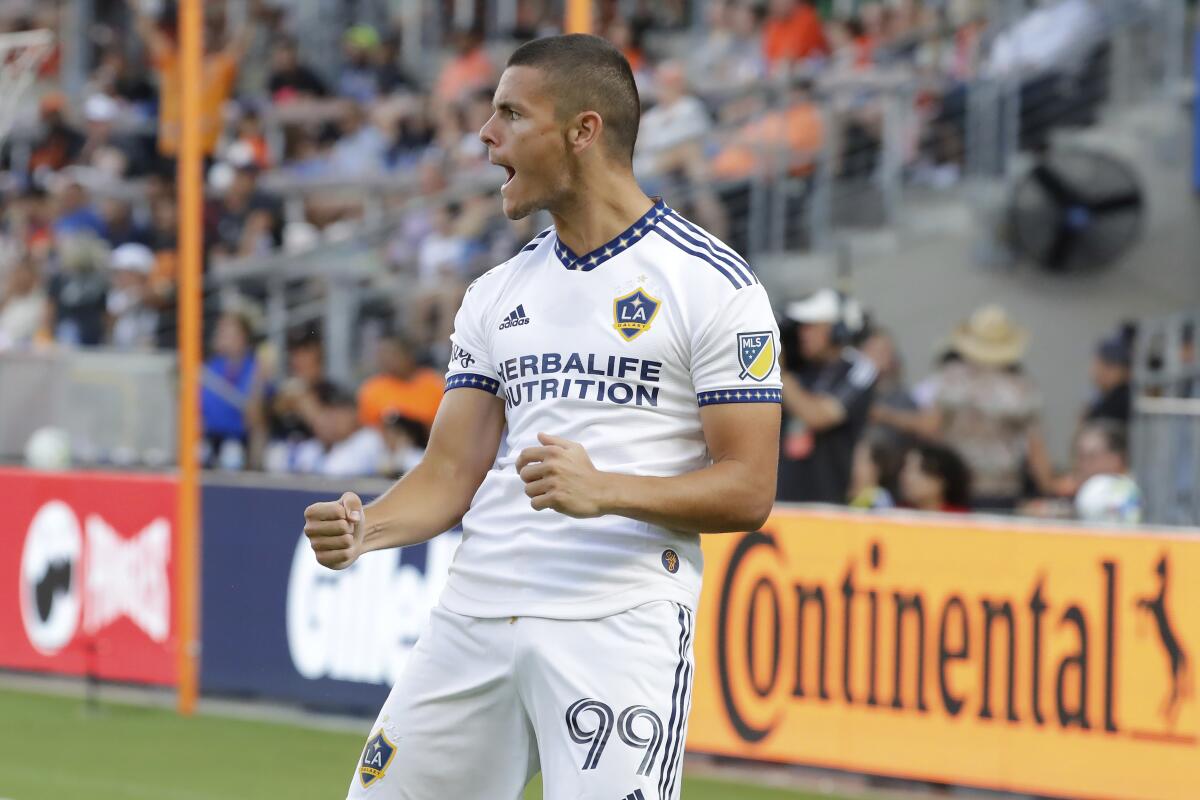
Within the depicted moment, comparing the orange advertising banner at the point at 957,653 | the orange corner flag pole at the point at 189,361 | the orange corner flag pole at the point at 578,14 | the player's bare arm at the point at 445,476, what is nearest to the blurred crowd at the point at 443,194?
the orange advertising banner at the point at 957,653

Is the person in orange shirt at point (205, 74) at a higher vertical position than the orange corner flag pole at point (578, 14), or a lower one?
higher

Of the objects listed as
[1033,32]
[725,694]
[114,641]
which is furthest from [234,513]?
[1033,32]

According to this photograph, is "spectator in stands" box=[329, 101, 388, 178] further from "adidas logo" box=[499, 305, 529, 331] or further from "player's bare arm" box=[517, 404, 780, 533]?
"player's bare arm" box=[517, 404, 780, 533]

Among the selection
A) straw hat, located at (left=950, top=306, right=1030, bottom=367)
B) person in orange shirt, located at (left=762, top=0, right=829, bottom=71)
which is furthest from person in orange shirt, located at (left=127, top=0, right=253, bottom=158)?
straw hat, located at (left=950, top=306, right=1030, bottom=367)

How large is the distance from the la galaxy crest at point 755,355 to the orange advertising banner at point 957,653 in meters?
3.89

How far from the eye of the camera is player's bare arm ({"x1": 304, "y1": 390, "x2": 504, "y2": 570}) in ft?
13.0

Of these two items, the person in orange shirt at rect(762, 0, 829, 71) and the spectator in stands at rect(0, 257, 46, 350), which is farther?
the spectator in stands at rect(0, 257, 46, 350)

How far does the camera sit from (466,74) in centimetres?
1591

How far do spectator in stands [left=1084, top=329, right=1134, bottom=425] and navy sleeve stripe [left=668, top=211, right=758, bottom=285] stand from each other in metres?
6.26

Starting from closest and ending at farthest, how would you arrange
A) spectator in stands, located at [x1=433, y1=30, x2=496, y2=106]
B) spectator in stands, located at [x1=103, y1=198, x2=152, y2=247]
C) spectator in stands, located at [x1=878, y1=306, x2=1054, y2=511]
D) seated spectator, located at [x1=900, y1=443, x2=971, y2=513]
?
seated spectator, located at [x1=900, y1=443, x2=971, y2=513] < spectator in stands, located at [x1=878, y1=306, x2=1054, y2=511] < spectator in stands, located at [x1=433, y1=30, x2=496, y2=106] < spectator in stands, located at [x1=103, y1=198, x2=152, y2=247]

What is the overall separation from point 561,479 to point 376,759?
0.82 m

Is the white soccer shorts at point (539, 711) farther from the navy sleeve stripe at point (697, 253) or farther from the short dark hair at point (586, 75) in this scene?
the short dark hair at point (586, 75)

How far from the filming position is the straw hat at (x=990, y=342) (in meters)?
10.4

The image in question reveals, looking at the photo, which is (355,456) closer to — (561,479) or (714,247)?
(714,247)
